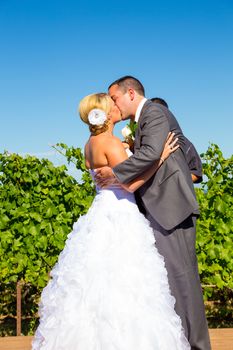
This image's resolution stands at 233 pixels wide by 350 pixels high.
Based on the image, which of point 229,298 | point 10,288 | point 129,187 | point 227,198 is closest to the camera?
point 129,187

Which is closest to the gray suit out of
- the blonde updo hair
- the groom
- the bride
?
the groom

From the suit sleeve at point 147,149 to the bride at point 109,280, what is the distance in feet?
0.34

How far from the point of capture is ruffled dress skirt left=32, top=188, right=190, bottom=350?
4113 mm

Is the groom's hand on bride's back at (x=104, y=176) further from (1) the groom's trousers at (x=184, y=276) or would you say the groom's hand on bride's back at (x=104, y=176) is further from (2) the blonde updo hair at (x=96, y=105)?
(1) the groom's trousers at (x=184, y=276)

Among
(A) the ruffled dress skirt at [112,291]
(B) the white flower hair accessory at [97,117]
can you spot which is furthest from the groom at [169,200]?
(B) the white flower hair accessory at [97,117]

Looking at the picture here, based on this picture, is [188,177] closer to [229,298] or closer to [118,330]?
[118,330]

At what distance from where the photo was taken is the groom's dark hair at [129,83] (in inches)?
183

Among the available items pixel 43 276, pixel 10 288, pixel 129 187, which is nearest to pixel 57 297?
pixel 129 187

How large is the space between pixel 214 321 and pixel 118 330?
5.16 metres

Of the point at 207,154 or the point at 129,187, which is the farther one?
the point at 207,154

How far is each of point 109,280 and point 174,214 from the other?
0.69 m

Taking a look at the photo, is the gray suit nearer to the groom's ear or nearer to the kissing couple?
the kissing couple

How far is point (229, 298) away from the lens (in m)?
8.90

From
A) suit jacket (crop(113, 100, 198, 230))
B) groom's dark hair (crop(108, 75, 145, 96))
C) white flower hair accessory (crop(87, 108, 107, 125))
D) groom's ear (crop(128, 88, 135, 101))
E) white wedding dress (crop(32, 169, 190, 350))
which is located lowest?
white wedding dress (crop(32, 169, 190, 350))
